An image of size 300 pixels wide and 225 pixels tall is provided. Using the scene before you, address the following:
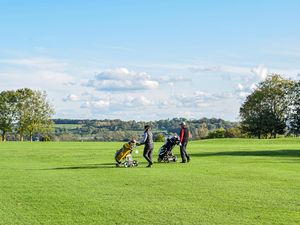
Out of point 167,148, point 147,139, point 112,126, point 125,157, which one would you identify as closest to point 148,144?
point 147,139

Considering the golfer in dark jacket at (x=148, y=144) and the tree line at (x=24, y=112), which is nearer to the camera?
the golfer in dark jacket at (x=148, y=144)

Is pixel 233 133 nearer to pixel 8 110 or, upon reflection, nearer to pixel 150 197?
pixel 8 110

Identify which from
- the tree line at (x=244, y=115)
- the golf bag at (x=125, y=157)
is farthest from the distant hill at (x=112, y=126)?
the golf bag at (x=125, y=157)

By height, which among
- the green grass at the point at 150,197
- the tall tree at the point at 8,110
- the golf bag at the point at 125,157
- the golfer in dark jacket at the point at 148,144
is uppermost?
the tall tree at the point at 8,110

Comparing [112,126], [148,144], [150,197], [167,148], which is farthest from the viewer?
[112,126]

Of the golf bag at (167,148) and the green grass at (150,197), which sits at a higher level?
the golf bag at (167,148)

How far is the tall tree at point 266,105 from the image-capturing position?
94250 millimetres

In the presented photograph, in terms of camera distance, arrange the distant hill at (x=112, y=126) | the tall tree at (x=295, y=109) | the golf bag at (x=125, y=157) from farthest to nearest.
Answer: the distant hill at (x=112, y=126) → the tall tree at (x=295, y=109) → the golf bag at (x=125, y=157)

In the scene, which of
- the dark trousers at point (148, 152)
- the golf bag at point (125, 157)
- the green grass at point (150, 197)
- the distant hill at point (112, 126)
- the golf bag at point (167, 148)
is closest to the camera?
the green grass at point (150, 197)

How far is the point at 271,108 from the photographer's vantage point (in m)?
95.9

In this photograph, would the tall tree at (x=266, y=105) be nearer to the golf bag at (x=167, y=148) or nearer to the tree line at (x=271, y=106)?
the tree line at (x=271, y=106)

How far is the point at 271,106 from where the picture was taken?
96.1 m

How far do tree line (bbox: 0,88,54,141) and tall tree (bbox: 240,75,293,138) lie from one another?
3706 centimetres

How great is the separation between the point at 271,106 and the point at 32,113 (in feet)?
146
